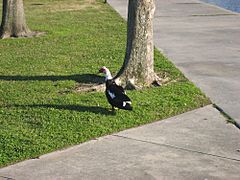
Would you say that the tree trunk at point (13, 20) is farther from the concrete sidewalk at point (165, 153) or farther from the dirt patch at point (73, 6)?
the dirt patch at point (73, 6)

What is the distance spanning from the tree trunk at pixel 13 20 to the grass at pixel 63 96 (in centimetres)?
67

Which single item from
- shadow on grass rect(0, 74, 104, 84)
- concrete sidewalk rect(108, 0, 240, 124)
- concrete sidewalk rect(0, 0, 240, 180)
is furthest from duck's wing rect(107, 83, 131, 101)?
shadow on grass rect(0, 74, 104, 84)

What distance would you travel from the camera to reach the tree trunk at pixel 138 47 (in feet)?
28.5

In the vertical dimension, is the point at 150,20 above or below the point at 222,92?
above

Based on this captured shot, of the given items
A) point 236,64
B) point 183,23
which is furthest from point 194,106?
point 183,23

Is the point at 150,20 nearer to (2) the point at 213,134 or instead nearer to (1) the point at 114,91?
(1) the point at 114,91

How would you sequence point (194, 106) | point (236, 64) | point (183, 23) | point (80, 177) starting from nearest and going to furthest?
1. point (80, 177)
2. point (194, 106)
3. point (236, 64)
4. point (183, 23)

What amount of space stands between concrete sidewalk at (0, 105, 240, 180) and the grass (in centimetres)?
25

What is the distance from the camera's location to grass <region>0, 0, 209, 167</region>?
→ 248 inches

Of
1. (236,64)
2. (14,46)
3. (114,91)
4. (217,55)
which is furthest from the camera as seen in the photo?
(14,46)

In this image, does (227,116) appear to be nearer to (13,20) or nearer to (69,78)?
(69,78)

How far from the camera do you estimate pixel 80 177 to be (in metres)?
5.13

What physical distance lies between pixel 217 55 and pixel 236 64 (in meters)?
1.21

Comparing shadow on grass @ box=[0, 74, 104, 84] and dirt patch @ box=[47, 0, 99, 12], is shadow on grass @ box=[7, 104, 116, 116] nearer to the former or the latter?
shadow on grass @ box=[0, 74, 104, 84]
